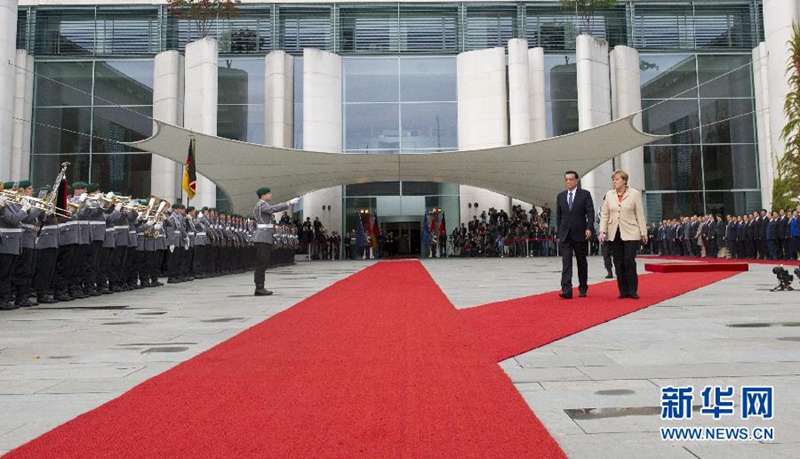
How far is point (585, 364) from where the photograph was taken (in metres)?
3.31

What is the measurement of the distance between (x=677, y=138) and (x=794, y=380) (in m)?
28.1

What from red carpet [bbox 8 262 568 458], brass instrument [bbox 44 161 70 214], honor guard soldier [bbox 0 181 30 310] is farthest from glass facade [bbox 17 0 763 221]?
red carpet [bbox 8 262 568 458]

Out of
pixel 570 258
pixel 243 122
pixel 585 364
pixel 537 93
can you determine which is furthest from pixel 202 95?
pixel 585 364

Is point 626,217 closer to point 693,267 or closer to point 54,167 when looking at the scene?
point 693,267

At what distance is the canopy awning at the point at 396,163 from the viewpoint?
18.5 metres

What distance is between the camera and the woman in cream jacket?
688 cm

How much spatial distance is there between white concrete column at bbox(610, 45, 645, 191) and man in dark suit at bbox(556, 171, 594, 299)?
22040mm

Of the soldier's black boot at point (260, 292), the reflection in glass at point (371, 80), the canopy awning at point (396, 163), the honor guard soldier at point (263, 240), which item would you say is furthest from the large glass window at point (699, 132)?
the soldier's black boot at point (260, 292)

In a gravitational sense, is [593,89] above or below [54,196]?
above

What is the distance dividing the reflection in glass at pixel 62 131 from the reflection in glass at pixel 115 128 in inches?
16.7

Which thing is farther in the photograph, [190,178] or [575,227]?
[190,178]

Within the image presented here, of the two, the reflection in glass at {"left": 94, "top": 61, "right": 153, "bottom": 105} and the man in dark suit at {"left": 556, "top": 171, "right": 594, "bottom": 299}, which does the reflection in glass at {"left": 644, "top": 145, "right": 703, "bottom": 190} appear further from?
the reflection in glass at {"left": 94, "top": 61, "right": 153, "bottom": 105}

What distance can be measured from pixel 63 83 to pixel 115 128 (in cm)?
331

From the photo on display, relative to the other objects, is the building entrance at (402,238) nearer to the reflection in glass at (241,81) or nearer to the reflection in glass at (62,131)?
the reflection in glass at (241,81)
